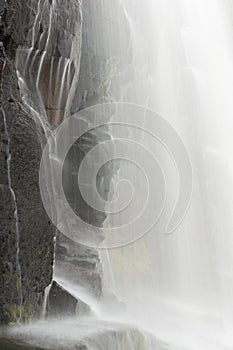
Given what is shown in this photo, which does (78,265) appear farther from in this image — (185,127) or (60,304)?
(185,127)

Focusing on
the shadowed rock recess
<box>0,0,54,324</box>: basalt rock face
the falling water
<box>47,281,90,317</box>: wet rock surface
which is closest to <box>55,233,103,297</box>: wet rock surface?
the shadowed rock recess

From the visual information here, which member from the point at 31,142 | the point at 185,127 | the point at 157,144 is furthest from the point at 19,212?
the point at 185,127

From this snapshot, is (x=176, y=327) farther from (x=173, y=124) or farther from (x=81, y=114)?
(x=173, y=124)

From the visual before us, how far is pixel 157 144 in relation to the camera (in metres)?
17.1

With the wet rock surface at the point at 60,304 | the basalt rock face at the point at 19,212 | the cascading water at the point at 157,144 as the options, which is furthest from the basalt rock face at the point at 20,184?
the wet rock surface at the point at 60,304

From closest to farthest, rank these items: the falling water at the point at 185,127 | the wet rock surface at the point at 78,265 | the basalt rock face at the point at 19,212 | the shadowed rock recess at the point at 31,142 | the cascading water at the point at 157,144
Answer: the basalt rock face at the point at 19,212, the shadowed rock recess at the point at 31,142, the cascading water at the point at 157,144, the wet rock surface at the point at 78,265, the falling water at the point at 185,127

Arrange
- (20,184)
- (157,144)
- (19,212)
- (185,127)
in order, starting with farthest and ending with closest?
(185,127) < (157,144) < (20,184) < (19,212)

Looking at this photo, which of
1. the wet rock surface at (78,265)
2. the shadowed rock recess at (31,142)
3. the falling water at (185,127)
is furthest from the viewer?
the falling water at (185,127)

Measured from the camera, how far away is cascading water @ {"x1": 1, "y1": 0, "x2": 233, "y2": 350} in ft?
23.4

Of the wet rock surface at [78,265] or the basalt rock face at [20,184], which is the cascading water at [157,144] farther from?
the basalt rock face at [20,184]

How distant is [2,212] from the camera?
15.9 feet

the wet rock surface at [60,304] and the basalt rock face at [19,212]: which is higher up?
the basalt rock face at [19,212]

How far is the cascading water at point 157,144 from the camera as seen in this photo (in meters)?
7.13

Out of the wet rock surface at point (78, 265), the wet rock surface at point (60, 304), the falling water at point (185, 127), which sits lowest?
the wet rock surface at point (60, 304)
